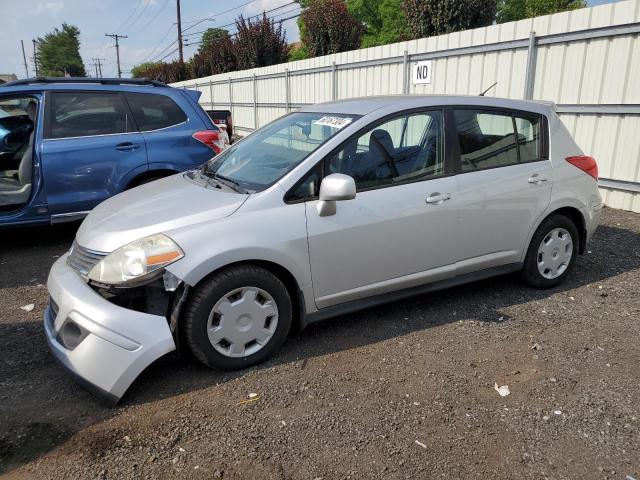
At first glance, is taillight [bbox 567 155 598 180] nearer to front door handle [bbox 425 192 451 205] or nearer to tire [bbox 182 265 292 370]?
front door handle [bbox 425 192 451 205]

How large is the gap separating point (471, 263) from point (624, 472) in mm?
1950

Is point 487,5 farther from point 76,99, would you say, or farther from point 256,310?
point 256,310

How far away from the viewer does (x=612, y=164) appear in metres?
7.39

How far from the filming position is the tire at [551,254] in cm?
454

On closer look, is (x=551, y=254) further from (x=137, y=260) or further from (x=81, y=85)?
(x=81, y=85)

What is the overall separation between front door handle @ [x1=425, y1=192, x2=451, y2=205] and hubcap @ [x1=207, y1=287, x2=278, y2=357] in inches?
54.5

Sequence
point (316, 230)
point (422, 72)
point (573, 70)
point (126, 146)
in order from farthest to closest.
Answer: point (422, 72) → point (573, 70) → point (126, 146) → point (316, 230)

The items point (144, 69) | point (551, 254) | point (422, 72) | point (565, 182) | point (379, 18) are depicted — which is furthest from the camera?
point (144, 69)

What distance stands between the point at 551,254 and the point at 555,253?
0.05 metres

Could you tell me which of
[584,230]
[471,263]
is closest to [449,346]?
[471,263]

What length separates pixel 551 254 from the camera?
4.66 meters

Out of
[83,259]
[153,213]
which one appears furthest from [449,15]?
[83,259]

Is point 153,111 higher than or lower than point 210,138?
higher

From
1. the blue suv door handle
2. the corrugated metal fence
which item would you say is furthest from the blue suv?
the corrugated metal fence
